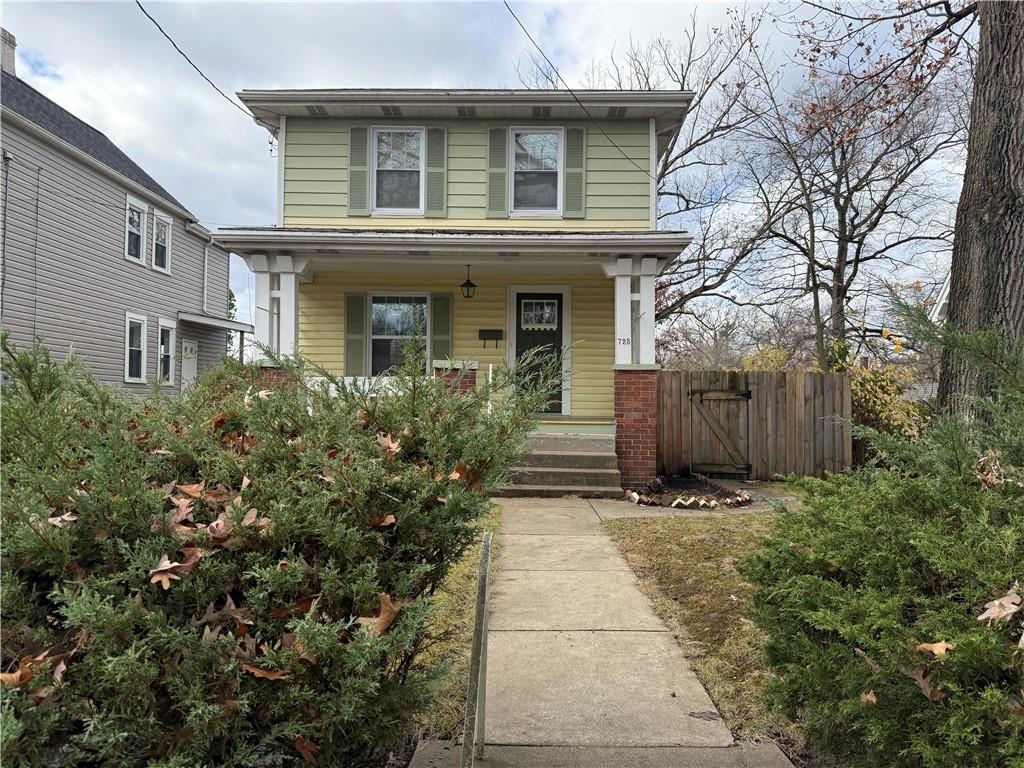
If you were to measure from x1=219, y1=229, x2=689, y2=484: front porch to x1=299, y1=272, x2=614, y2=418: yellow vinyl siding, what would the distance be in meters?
0.02

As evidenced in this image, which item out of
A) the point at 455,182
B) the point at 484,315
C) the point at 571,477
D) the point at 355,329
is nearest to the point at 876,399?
the point at 571,477

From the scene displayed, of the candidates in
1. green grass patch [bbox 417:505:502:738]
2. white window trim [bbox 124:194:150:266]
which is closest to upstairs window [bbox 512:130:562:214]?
green grass patch [bbox 417:505:502:738]

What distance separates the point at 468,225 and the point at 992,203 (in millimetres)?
8075

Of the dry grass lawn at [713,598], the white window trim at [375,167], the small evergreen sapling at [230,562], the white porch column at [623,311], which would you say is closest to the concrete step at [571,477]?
the dry grass lawn at [713,598]

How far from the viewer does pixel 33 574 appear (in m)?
1.58

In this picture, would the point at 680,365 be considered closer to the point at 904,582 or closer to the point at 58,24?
the point at 58,24

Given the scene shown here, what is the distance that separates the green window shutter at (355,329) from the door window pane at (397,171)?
5.49ft

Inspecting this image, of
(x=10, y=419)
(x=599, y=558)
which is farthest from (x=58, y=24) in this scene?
(x=599, y=558)

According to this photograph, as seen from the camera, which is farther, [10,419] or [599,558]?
[599,558]

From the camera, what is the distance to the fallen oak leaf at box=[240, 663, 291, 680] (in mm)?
1481

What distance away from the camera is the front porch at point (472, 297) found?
9469 millimetres

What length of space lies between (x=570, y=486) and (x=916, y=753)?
6.81 meters

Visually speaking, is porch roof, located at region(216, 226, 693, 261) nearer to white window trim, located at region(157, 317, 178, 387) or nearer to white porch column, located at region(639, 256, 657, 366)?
white porch column, located at region(639, 256, 657, 366)

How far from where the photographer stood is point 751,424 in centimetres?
1030
